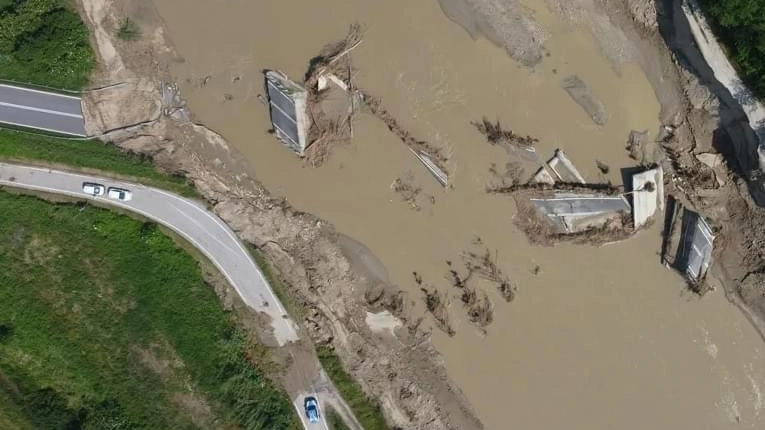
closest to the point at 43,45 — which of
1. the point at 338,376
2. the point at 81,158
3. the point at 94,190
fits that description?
the point at 81,158

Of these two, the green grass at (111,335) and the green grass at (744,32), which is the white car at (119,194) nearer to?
the green grass at (111,335)

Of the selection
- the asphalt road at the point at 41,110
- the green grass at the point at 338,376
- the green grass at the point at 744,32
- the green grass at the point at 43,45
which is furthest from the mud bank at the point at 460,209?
the green grass at the point at 744,32

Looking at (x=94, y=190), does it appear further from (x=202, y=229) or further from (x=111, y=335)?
(x=111, y=335)

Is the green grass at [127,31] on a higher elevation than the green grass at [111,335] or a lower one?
higher

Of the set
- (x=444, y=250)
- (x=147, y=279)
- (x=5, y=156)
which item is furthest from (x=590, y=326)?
(x=5, y=156)

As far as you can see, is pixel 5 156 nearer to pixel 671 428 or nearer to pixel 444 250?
pixel 444 250

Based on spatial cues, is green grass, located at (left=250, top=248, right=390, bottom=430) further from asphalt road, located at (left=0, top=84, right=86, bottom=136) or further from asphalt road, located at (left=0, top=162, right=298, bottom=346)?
asphalt road, located at (left=0, top=84, right=86, bottom=136)
